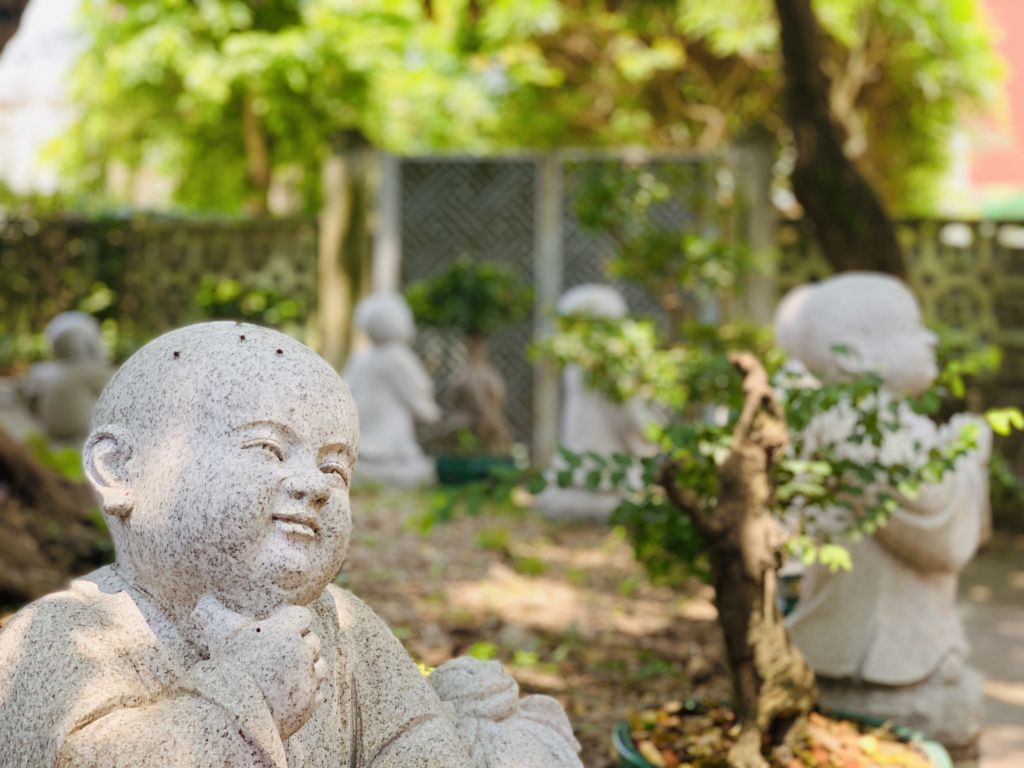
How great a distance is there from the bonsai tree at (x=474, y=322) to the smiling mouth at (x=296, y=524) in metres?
7.23

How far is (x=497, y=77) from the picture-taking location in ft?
50.7

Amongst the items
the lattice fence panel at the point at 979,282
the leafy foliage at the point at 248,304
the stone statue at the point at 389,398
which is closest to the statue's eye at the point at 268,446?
the stone statue at the point at 389,398

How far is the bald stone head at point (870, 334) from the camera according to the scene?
3.79 metres

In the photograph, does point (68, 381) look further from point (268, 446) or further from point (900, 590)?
point (268, 446)

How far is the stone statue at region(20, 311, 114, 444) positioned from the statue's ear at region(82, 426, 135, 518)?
6478 millimetres

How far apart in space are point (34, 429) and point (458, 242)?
12.9 feet

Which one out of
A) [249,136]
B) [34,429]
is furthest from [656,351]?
[249,136]

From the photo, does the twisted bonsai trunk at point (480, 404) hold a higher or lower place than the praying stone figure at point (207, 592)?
lower

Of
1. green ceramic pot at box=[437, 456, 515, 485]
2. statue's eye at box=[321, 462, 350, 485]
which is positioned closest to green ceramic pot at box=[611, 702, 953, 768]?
statue's eye at box=[321, 462, 350, 485]

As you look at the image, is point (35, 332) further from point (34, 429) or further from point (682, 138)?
point (682, 138)

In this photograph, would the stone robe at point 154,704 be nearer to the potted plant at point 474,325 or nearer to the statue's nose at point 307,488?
the statue's nose at point 307,488

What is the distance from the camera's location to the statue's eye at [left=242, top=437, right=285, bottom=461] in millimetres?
1925

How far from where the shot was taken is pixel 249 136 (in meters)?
15.2

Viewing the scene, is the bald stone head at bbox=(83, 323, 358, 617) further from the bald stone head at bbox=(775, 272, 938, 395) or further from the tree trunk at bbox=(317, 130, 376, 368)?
the tree trunk at bbox=(317, 130, 376, 368)
